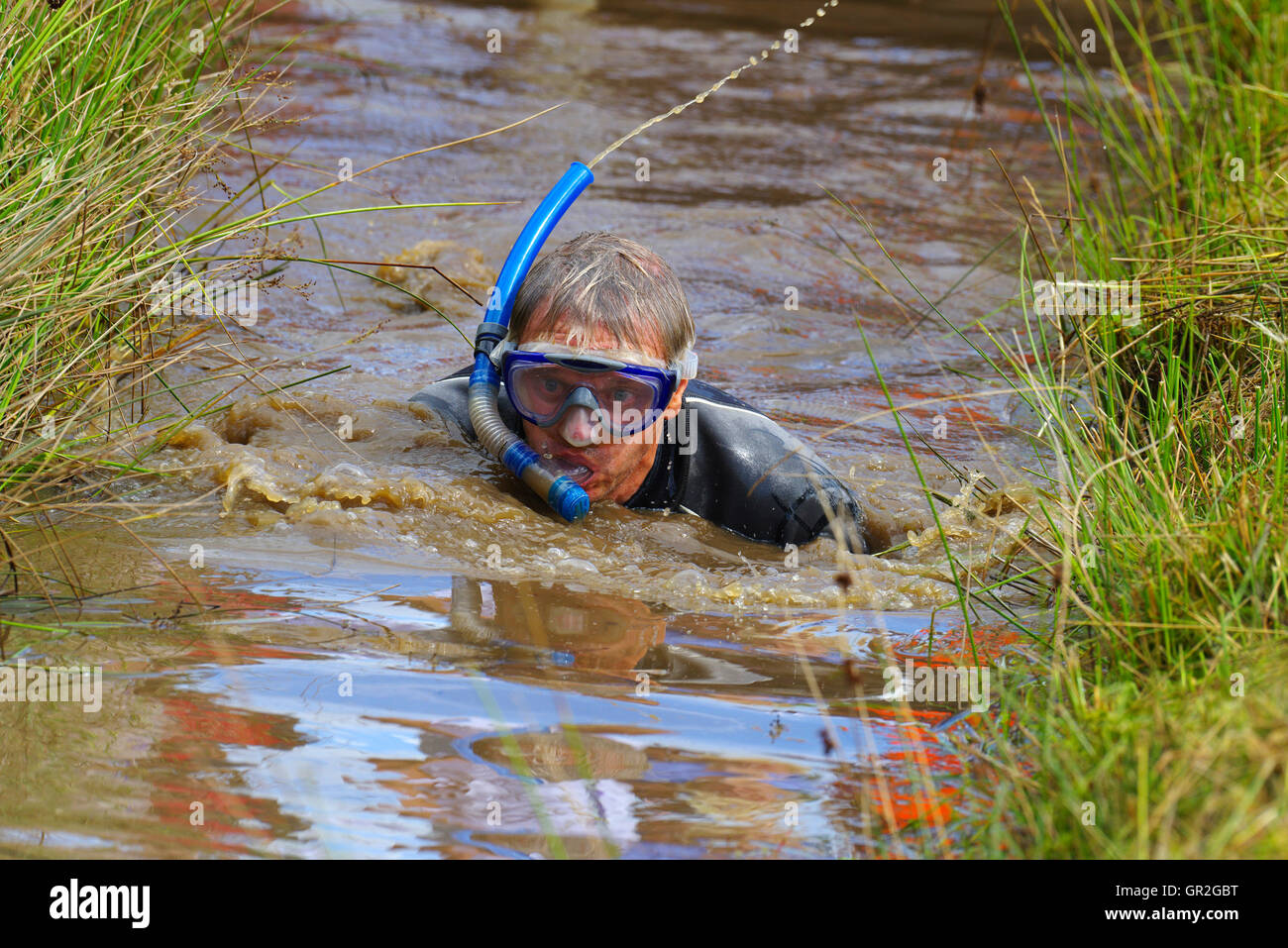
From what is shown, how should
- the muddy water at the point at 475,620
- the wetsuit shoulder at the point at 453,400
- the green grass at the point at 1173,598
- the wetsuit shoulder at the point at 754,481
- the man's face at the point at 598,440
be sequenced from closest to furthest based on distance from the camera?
1. the green grass at the point at 1173,598
2. the muddy water at the point at 475,620
3. the man's face at the point at 598,440
4. the wetsuit shoulder at the point at 754,481
5. the wetsuit shoulder at the point at 453,400

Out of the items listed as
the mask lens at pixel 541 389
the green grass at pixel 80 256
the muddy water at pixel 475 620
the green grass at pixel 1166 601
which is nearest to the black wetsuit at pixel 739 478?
the muddy water at pixel 475 620

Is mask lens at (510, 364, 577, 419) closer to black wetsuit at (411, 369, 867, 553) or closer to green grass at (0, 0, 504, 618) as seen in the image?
black wetsuit at (411, 369, 867, 553)

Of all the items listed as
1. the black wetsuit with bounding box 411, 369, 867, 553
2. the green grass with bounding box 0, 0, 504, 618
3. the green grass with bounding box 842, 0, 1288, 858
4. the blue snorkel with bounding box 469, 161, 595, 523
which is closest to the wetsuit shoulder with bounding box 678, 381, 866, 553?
the black wetsuit with bounding box 411, 369, 867, 553

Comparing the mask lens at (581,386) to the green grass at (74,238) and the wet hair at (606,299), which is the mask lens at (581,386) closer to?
the wet hair at (606,299)

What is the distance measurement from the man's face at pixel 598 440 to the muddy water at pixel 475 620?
0.11 m

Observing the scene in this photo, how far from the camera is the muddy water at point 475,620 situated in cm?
209

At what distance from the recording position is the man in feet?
11.5

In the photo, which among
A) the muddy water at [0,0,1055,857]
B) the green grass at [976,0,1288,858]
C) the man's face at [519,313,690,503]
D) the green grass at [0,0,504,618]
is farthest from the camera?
the man's face at [519,313,690,503]

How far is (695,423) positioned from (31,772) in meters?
2.24

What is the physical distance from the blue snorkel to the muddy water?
107mm

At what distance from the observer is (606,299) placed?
11.6ft

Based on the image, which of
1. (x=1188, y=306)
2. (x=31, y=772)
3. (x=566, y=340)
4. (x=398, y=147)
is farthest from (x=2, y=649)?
(x=398, y=147)

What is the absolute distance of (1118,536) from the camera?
96.6 inches

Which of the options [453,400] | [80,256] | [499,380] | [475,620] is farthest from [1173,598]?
[453,400]
